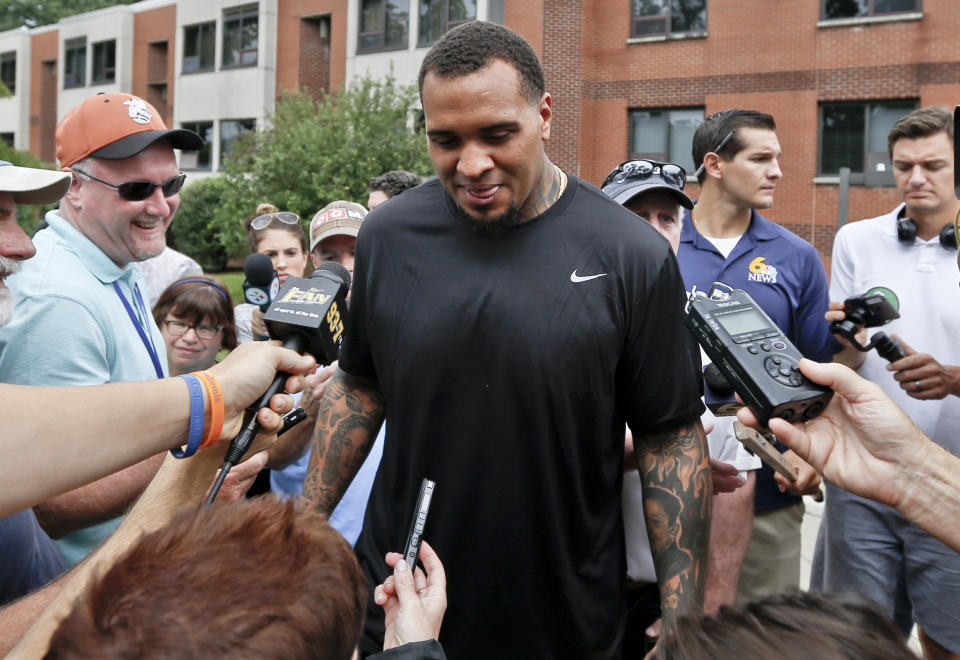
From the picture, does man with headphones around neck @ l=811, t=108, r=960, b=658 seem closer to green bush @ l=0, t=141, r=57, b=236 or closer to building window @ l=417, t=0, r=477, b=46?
green bush @ l=0, t=141, r=57, b=236

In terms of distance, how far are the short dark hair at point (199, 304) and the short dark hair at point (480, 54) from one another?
7.44 ft

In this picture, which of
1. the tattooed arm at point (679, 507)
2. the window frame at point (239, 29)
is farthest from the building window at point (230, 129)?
the tattooed arm at point (679, 507)

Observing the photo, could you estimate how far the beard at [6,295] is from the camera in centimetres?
212

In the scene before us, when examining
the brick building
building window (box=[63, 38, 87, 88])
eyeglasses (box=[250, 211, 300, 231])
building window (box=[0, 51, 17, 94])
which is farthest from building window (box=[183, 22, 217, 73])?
eyeglasses (box=[250, 211, 300, 231])

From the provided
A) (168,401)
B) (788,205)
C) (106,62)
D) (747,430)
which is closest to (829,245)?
(788,205)

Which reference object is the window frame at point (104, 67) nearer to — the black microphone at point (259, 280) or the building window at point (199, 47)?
the building window at point (199, 47)

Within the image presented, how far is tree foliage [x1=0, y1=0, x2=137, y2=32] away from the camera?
49.7m

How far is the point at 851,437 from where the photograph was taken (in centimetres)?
203

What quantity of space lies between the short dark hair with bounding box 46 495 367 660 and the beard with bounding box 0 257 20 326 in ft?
4.04

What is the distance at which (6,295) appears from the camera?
2.14 m

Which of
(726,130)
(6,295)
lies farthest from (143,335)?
(726,130)

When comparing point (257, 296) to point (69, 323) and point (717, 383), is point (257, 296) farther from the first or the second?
point (717, 383)

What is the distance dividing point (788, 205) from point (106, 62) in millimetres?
28957

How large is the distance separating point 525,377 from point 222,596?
1113 millimetres
